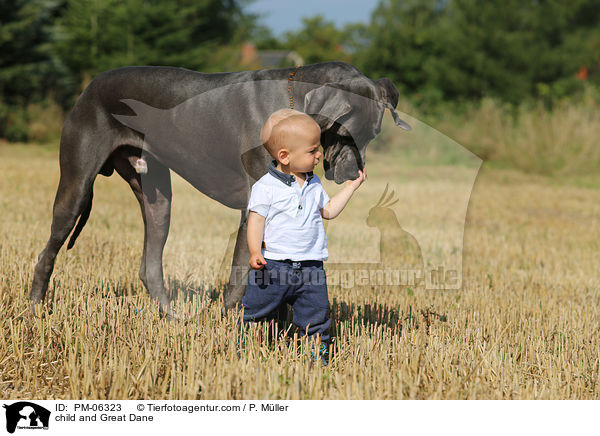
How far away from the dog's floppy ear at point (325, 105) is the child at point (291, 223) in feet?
0.46

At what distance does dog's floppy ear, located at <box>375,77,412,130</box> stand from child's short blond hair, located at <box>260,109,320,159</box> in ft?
1.52

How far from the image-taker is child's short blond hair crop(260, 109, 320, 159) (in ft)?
9.57

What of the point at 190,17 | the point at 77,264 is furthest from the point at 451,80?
the point at 77,264

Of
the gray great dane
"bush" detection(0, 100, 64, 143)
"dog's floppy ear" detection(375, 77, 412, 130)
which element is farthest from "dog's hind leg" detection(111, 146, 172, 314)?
"bush" detection(0, 100, 64, 143)

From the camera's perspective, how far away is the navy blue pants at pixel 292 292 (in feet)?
10.2

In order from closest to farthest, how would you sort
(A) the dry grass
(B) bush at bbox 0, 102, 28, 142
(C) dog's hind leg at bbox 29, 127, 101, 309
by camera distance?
(A) the dry grass < (C) dog's hind leg at bbox 29, 127, 101, 309 < (B) bush at bbox 0, 102, 28, 142

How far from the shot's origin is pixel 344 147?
317 centimetres

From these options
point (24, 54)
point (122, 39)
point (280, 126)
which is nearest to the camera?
point (280, 126)

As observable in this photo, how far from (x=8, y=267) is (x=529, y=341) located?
414 centimetres

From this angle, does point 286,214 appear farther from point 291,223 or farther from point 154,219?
point 154,219

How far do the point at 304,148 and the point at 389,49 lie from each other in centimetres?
2440

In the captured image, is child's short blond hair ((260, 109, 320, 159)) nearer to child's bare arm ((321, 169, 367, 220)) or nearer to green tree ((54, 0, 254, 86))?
child's bare arm ((321, 169, 367, 220))

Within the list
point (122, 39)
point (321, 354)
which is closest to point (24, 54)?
point (122, 39)

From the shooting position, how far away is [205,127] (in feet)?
11.6
